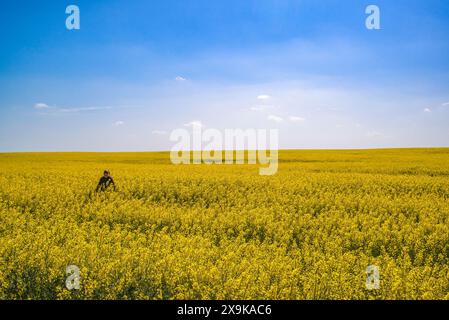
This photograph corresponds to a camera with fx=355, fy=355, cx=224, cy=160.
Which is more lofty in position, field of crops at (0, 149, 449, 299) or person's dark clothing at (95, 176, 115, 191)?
person's dark clothing at (95, 176, 115, 191)

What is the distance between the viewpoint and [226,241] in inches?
356

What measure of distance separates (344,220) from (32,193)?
1213 centimetres

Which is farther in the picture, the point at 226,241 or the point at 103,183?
the point at 103,183

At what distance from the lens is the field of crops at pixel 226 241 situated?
588 centimetres

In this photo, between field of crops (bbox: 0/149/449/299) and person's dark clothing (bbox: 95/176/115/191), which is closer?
field of crops (bbox: 0/149/449/299)

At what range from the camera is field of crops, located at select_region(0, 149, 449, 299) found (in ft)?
19.3

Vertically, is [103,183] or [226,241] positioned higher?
[103,183]

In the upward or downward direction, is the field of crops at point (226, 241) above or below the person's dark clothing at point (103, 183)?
below

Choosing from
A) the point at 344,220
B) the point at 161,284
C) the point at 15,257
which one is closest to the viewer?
the point at 161,284

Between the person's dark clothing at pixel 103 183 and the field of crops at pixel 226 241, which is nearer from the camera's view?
the field of crops at pixel 226 241
